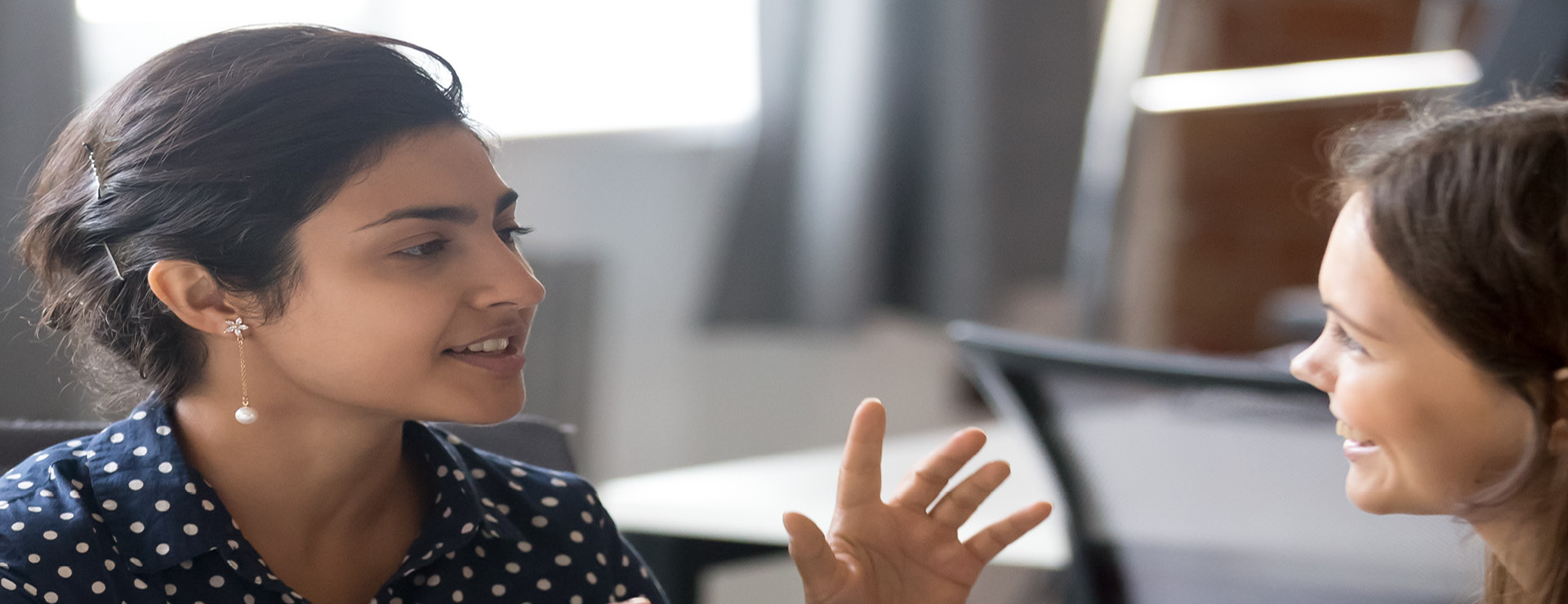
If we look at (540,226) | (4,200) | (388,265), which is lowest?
(540,226)

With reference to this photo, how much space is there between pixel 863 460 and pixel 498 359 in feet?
0.85

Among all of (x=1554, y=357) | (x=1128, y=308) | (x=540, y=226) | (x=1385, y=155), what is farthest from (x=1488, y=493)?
(x=1128, y=308)

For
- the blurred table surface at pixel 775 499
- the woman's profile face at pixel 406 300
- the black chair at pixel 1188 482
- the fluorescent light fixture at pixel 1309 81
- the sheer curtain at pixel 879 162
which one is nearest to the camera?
the woman's profile face at pixel 406 300

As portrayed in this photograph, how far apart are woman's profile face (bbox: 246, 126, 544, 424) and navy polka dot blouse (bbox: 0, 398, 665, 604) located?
8cm

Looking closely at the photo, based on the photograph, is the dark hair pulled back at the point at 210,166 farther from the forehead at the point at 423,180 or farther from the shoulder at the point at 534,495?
the shoulder at the point at 534,495

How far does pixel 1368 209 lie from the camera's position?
0.83 meters

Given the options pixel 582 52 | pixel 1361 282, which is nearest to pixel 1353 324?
pixel 1361 282

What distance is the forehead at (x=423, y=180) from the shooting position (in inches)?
33.5

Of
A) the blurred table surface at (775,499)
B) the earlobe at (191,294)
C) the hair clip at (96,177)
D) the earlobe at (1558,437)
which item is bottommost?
the blurred table surface at (775,499)

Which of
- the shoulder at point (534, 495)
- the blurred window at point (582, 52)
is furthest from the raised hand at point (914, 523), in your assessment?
the blurred window at point (582, 52)

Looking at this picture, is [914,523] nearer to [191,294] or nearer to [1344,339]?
[1344,339]

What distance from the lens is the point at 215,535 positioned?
0.82 metres

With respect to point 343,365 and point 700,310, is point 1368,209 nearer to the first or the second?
point 343,365

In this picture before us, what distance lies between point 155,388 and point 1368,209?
0.79m
